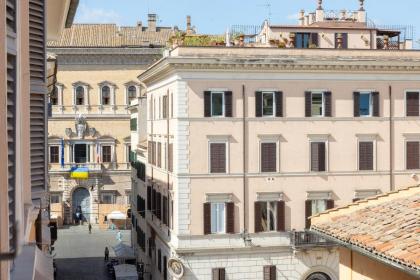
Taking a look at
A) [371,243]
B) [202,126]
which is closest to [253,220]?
[202,126]

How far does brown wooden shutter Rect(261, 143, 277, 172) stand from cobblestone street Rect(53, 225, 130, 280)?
11658mm

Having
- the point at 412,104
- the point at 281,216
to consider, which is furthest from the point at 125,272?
the point at 412,104

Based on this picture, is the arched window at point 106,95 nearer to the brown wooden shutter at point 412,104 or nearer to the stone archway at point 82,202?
the stone archway at point 82,202

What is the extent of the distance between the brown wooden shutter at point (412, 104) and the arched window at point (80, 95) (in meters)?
29.3

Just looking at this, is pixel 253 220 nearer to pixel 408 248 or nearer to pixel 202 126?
pixel 202 126

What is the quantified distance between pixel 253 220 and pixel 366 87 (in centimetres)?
613

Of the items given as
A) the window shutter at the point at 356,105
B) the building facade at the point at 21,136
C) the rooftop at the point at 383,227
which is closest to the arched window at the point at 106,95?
the window shutter at the point at 356,105

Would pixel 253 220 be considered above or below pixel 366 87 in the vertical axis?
below

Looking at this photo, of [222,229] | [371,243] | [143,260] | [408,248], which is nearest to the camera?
[408,248]

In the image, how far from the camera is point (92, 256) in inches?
1654

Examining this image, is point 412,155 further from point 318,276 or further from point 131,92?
point 131,92

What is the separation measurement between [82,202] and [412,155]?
3081cm

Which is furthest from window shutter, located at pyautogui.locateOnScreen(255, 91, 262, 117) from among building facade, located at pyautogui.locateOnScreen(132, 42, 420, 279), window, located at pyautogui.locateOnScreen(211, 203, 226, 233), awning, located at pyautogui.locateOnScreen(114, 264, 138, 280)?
awning, located at pyautogui.locateOnScreen(114, 264, 138, 280)

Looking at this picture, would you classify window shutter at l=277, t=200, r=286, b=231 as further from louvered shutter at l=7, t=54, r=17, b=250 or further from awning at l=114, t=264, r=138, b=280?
louvered shutter at l=7, t=54, r=17, b=250
